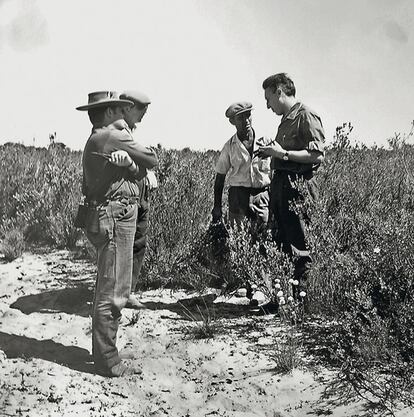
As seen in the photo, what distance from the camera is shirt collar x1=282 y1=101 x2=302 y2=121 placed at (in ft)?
15.3

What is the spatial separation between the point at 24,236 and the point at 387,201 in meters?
4.95

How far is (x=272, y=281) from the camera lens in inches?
200

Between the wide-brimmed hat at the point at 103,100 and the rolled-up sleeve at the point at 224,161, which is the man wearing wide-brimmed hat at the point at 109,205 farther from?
the rolled-up sleeve at the point at 224,161

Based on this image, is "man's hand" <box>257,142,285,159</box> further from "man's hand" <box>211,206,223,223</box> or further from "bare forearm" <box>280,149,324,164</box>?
"man's hand" <box>211,206,223,223</box>

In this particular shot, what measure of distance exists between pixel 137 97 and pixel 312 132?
4.81ft

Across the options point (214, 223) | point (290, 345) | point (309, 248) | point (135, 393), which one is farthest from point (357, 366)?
point (214, 223)

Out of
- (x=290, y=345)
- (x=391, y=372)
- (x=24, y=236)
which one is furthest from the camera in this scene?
(x=24, y=236)

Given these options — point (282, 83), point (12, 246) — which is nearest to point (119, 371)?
point (282, 83)

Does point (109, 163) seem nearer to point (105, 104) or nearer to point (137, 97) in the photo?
point (105, 104)

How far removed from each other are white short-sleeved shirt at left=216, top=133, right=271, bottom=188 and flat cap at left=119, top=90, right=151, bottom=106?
3.62ft

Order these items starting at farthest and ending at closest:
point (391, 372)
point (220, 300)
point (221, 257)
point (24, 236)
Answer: point (24, 236), point (221, 257), point (220, 300), point (391, 372)

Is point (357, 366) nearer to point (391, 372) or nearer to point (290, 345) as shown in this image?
point (391, 372)

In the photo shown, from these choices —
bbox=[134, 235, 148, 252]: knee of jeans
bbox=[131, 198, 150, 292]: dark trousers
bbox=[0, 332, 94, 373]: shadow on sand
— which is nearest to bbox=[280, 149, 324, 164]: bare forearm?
bbox=[131, 198, 150, 292]: dark trousers

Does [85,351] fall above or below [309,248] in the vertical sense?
below
